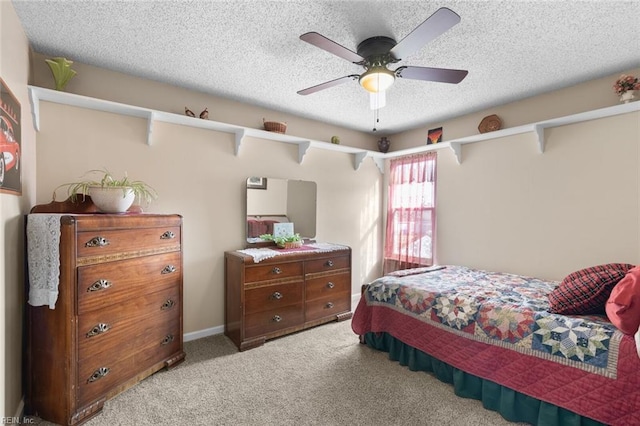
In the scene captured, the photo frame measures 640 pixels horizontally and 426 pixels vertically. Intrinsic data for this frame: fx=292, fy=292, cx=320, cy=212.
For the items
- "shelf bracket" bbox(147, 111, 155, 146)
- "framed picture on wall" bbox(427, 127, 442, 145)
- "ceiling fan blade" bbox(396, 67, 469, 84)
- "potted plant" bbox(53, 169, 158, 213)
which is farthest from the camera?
"framed picture on wall" bbox(427, 127, 442, 145)

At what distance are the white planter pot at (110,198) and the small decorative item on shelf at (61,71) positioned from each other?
92cm

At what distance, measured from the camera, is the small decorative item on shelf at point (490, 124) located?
3258 millimetres

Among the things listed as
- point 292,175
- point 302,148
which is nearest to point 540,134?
point 302,148

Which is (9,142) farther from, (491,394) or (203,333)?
(491,394)

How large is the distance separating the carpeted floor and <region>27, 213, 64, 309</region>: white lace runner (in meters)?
0.82

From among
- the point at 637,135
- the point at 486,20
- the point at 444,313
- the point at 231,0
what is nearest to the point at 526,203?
the point at 637,135

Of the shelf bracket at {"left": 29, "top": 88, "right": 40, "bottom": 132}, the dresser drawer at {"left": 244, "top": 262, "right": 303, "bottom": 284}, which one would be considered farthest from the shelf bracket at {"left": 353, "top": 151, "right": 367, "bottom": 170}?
the shelf bracket at {"left": 29, "top": 88, "right": 40, "bottom": 132}

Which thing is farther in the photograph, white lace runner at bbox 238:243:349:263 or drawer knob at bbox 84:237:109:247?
white lace runner at bbox 238:243:349:263

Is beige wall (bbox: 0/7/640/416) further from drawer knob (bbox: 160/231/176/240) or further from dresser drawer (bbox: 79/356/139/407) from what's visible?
drawer knob (bbox: 160/231/176/240)

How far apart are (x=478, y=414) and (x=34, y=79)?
3955 millimetres

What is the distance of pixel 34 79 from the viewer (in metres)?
2.24

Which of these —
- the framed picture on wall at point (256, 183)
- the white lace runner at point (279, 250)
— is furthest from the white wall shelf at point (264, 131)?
the white lace runner at point (279, 250)

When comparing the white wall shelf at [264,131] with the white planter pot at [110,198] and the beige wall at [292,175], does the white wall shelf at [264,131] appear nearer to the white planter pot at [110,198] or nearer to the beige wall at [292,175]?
the beige wall at [292,175]

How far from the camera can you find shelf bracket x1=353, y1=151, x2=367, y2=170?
4.15 metres
